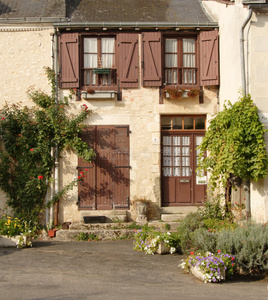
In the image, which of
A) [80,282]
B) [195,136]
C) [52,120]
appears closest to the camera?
[80,282]

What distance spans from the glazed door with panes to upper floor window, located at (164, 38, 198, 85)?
989 millimetres

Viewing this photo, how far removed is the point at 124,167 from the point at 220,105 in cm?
291

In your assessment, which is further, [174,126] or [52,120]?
[174,126]

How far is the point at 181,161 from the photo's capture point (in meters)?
9.75

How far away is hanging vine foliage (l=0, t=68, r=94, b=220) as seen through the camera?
9188 mm

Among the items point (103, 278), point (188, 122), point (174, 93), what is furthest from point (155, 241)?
point (174, 93)

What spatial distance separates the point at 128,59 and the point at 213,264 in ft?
19.2

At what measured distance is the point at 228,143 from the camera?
7.69 metres

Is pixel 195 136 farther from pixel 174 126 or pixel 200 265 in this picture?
pixel 200 265

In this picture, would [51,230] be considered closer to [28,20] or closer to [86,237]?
[86,237]

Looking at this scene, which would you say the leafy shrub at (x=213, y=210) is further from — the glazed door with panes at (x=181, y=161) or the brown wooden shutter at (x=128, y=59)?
the brown wooden shutter at (x=128, y=59)

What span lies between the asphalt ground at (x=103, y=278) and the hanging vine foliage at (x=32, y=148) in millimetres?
1826

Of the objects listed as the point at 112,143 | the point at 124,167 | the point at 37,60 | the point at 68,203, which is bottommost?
the point at 68,203

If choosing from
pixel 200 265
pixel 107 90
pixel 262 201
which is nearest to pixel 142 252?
pixel 200 265
